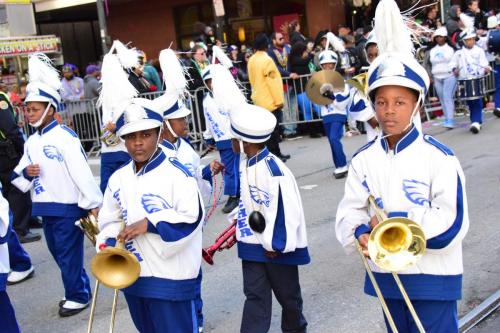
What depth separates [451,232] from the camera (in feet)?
10.6

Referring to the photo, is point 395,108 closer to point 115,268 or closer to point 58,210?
point 115,268

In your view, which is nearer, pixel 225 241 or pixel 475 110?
pixel 225 241

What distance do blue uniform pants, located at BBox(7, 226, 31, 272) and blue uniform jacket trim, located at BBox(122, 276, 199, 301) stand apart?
3421 millimetres

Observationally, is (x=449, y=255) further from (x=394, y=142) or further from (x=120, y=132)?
(x=120, y=132)

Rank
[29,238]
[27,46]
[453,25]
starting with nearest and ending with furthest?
[29,238] → [27,46] → [453,25]

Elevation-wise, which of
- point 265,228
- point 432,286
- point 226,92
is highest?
point 226,92

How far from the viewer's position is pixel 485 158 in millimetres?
10445

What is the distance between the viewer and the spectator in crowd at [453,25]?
1517 cm

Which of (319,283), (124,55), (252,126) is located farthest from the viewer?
(124,55)

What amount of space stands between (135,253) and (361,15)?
17749 millimetres

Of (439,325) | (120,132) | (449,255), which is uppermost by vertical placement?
(120,132)

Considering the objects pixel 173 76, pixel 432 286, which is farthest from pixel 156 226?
pixel 173 76

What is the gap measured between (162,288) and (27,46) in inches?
513

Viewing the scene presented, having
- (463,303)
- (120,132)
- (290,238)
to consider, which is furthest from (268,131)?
(463,303)
